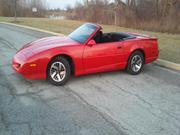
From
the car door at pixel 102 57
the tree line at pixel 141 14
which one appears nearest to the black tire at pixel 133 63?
the car door at pixel 102 57

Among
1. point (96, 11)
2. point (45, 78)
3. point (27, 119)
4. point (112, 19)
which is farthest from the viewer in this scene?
point (96, 11)

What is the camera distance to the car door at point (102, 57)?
635 centimetres

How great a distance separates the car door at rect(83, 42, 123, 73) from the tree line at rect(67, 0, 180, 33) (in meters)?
12.7

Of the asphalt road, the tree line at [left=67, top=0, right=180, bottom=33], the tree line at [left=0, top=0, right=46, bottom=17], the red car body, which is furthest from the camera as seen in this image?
the tree line at [left=0, top=0, right=46, bottom=17]

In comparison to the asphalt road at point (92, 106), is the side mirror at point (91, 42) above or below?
above

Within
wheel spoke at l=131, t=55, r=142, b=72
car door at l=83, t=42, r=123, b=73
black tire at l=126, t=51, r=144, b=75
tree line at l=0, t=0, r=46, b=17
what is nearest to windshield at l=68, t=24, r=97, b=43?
car door at l=83, t=42, r=123, b=73

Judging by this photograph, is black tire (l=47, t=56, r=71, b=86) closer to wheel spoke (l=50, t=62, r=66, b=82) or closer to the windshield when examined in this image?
wheel spoke (l=50, t=62, r=66, b=82)

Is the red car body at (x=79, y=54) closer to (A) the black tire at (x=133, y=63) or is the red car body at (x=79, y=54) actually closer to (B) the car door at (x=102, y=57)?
(B) the car door at (x=102, y=57)

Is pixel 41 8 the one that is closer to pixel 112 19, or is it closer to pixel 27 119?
pixel 112 19

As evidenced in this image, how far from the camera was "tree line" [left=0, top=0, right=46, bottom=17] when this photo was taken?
52.3 meters

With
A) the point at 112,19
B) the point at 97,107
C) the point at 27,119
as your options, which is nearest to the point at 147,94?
the point at 97,107

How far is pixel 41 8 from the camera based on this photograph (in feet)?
219

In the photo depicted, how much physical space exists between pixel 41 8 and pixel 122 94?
2547 inches

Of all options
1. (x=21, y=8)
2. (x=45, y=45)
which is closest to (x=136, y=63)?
(x=45, y=45)
